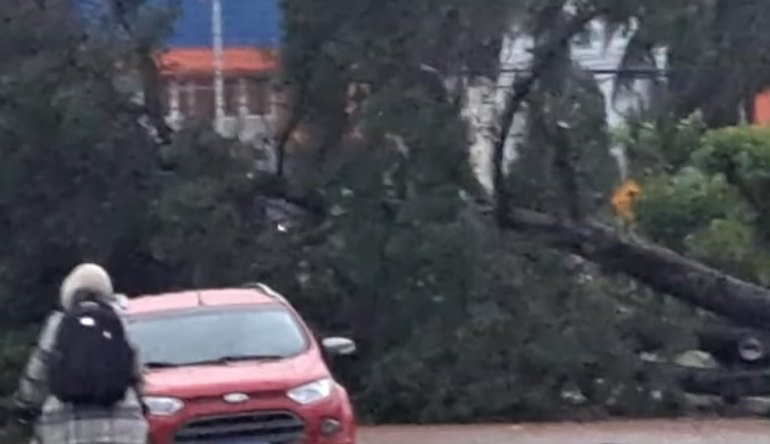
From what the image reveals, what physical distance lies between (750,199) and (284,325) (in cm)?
1139

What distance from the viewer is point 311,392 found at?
1541cm

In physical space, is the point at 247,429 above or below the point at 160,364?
below

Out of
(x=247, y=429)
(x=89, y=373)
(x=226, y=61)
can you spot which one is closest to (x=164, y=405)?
(x=247, y=429)

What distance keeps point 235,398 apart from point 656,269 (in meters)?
9.15

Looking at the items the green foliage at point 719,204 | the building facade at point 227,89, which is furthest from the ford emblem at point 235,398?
the green foliage at point 719,204

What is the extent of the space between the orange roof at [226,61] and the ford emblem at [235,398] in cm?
843

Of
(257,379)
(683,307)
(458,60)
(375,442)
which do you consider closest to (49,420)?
(257,379)

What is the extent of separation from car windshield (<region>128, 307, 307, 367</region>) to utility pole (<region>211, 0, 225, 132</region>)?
7161mm

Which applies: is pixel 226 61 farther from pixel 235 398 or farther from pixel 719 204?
pixel 235 398

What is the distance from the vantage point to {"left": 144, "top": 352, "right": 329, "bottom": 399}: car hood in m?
15.4

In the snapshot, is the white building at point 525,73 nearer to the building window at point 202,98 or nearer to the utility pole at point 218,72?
the utility pole at point 218,72

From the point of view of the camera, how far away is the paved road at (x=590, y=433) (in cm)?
2061

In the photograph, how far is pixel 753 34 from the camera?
72.1 ft

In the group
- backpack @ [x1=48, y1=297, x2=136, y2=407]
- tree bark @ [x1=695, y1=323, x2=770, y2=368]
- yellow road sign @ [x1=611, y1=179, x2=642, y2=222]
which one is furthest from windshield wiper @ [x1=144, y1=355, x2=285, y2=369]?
tree bark @ [x1=695, y1=323, x2=770, y2=368]
